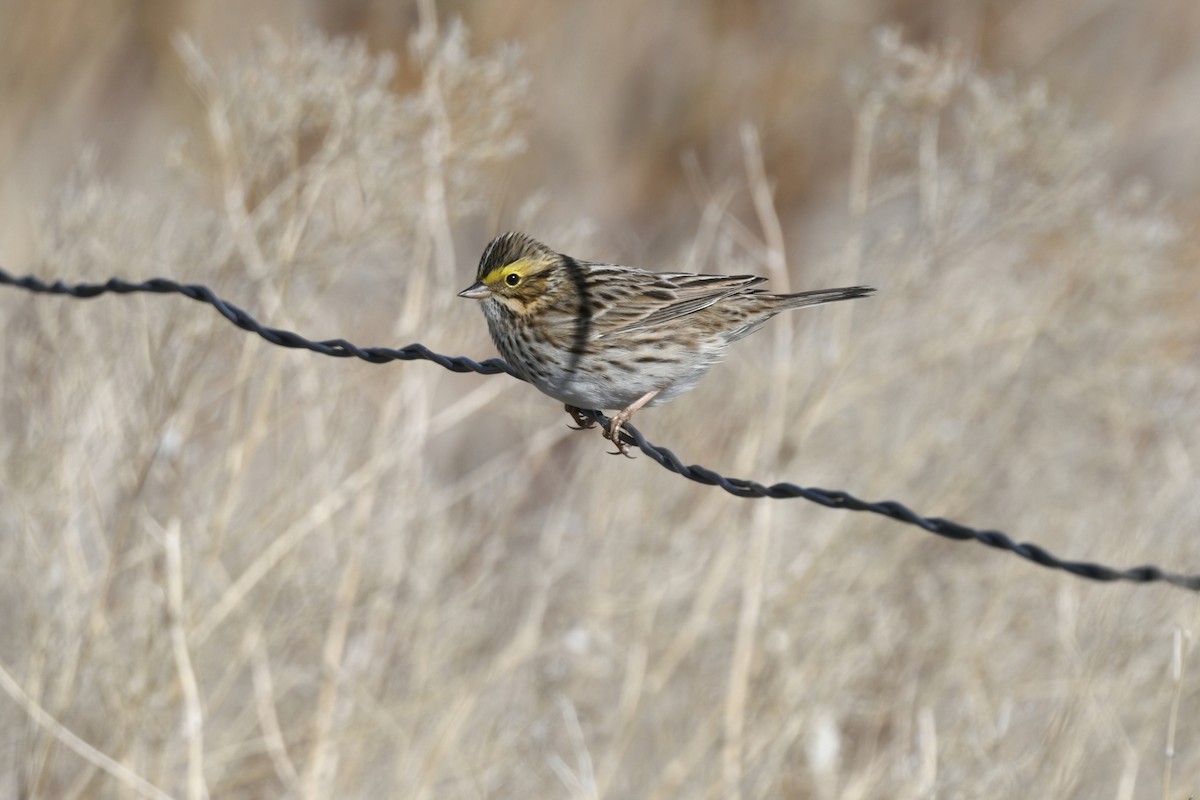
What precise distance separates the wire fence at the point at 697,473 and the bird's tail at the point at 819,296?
710 millimetres

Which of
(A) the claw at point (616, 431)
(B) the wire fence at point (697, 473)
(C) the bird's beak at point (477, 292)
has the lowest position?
(B) the wire fence at point (697, 473)

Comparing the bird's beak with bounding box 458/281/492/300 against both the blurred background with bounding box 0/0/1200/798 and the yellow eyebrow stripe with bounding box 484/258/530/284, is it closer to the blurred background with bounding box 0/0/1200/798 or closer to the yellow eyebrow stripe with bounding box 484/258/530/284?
the yellow eyebrow stripe with bounding box 484/258/530/284

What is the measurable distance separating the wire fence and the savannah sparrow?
8.2 inches

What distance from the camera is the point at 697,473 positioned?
4.13 metres

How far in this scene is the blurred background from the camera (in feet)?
21.2

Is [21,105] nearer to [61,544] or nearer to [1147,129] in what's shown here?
[61,544]

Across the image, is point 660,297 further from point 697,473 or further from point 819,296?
point 697,473

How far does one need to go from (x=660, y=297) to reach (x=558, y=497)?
3.69 metres

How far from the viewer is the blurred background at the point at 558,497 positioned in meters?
6.46

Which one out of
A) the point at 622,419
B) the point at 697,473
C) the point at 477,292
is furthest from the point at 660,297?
the point at 697,473

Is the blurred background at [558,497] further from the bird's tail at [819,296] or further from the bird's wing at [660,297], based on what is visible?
the bird's tail at [819,296]

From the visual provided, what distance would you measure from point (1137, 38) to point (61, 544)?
35.6 feet

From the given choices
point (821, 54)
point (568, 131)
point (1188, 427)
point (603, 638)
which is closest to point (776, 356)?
point (603, 638)

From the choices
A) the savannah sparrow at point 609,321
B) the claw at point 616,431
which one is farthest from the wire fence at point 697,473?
the savannah sparrow at point 609,321
